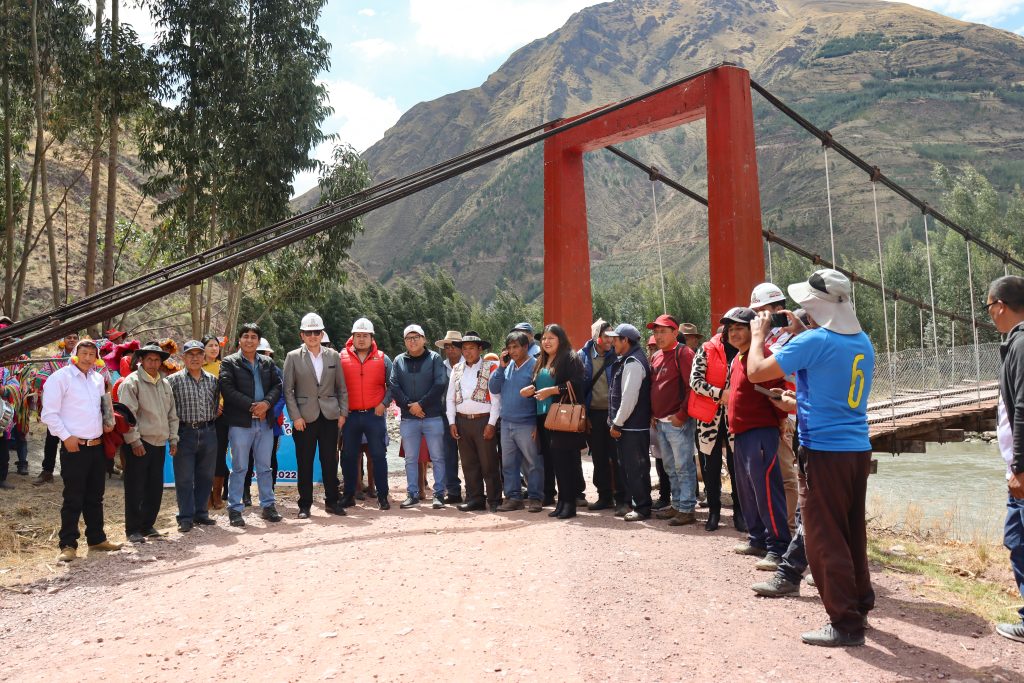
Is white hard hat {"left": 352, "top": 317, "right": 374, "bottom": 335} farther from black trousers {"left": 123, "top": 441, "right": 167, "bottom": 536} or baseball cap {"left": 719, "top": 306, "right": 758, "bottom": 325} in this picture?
baseball cap {"left": 719, "top": 306, "right": 758, "bottom": 325}

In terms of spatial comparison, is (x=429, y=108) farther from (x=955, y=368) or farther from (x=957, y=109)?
(x=955, y=368)

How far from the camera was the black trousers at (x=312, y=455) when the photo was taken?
6.98 metres

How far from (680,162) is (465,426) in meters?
134

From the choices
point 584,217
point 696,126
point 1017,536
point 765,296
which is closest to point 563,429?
point 765,296

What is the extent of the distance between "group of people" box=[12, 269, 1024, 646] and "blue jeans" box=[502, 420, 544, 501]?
17 millimetres

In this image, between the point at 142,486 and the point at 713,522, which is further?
the point at 142,486

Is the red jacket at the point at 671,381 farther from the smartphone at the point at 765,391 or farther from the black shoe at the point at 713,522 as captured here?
the smartphone at the point at 765,391

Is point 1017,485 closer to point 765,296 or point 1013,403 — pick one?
point 1013,403

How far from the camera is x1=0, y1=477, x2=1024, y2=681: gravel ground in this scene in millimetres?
3416

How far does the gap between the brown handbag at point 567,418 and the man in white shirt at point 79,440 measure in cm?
321

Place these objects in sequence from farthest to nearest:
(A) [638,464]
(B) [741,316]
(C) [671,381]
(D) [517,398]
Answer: (D) [517,398]
(A) [638,464]
(C) [671,381]
(B) [741,316]

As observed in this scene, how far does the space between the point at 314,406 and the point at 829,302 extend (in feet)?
15.0

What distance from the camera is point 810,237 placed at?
7650 cm

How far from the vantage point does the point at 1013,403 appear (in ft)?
12.5
